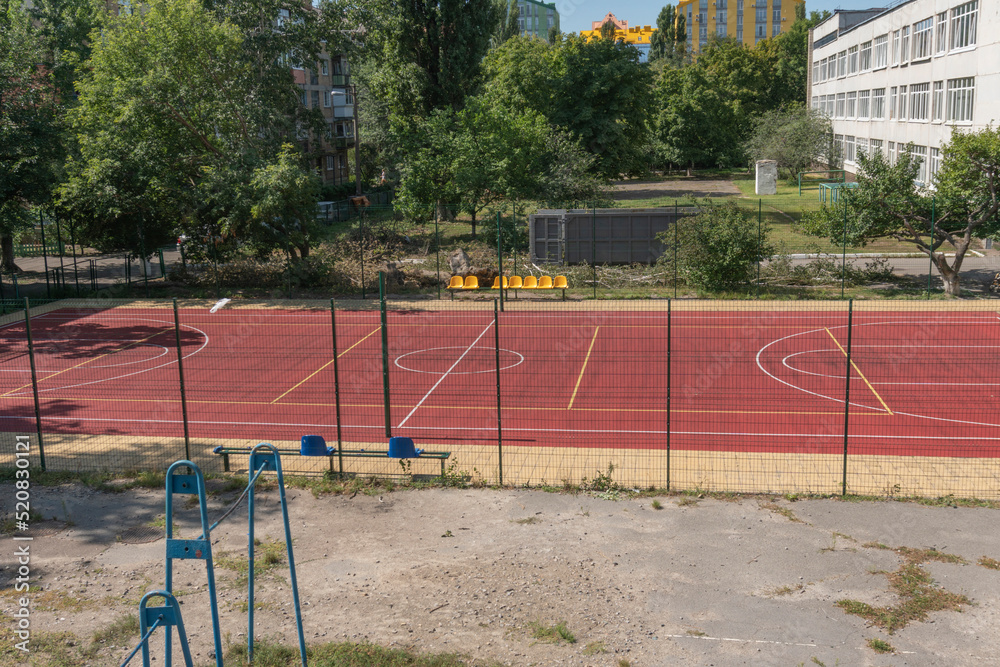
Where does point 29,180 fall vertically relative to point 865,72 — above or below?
below

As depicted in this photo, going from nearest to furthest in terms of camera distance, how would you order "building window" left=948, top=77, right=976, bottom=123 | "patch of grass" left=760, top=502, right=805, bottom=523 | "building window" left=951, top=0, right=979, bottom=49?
"patch of grass" left=760, top=502, right=805, bottom=523 → "building window" left=948, top=77, right=976, bottom=123 → "building window" left=951, top=0, right=979, bottom=49

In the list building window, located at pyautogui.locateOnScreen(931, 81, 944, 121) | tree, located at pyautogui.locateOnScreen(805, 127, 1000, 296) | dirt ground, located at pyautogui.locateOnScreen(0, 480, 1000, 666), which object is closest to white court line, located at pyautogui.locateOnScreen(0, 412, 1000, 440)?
dirt ground, located at pyautogui.locateOnScreen(0, 480, 1000, 666)

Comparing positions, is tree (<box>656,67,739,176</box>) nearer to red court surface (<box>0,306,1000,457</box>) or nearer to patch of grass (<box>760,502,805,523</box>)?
red court surface (<box>0,306,1000,457</box>)

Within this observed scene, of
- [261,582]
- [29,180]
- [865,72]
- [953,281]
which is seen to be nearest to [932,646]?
[261,582]

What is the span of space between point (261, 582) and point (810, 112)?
6534 cm

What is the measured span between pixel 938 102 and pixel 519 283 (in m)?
26.2

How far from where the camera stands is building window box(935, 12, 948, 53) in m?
→ 41.4

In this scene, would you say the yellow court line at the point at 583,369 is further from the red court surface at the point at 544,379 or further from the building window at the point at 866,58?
the building window at the point at 866,58

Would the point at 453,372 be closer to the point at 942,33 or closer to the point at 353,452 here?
the point at 353,452

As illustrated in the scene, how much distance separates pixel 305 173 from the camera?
97.5 feet

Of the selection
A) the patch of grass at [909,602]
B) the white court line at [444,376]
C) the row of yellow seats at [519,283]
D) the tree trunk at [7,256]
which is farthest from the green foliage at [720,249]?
the tree trunk at [7,256]

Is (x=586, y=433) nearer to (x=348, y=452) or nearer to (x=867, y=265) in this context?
(x=348, y=452)

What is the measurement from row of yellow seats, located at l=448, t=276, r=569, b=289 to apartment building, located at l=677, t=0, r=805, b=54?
440 ft

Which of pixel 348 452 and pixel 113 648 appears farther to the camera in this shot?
pixel 348 452
